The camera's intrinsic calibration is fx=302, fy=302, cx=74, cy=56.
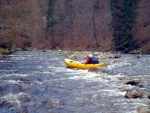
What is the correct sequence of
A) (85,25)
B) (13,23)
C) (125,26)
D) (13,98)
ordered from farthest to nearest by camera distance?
(85,25)
(125,26)
(13,23)
(13,98)

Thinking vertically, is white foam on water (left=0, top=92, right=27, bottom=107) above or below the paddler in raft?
above

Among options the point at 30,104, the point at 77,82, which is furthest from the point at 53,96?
the point at 77,82

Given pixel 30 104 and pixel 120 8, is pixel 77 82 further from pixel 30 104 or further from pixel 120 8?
pixel 120 8

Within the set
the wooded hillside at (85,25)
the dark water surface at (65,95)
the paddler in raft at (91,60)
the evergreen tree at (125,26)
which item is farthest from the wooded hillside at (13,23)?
the evergreen tree at (125,26)

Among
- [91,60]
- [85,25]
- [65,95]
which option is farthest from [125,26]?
[65,95]

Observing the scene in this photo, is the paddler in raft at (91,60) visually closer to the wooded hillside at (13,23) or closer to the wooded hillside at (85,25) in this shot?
the wooded hillside at (13,23)

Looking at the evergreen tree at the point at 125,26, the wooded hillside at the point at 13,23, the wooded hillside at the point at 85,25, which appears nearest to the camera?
the wooded hillside at the point at 13,23

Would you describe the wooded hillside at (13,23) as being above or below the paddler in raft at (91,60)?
above

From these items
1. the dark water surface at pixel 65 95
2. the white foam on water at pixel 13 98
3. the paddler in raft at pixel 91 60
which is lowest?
the paddler in raft at pixel 91 60

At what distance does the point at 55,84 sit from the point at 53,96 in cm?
320

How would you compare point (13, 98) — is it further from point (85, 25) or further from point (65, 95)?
point (85, 25)

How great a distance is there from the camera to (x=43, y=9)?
283 feet

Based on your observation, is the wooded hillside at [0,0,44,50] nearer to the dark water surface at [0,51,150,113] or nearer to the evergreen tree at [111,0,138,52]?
the dark water surface at [0,51,150,113]

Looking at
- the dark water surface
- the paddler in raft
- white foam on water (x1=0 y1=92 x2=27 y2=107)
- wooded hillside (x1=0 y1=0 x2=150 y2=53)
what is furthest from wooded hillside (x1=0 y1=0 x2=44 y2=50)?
white foam on water (x1=0 y1=92 x2=27 y2=107)
